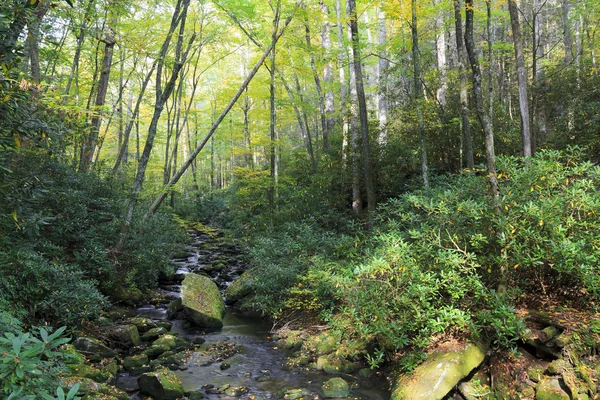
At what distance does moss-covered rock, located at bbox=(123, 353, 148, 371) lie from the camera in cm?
592

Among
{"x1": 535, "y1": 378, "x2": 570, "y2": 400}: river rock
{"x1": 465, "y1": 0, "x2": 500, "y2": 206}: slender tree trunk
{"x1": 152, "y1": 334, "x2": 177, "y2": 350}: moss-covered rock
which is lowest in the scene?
{"x1": 152, "y1": 334, "x2": 177, "y2": 350}: moss-covered rock

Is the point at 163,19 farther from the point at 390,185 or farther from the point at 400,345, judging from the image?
the point at 400,345

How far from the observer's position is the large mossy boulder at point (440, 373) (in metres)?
4.48

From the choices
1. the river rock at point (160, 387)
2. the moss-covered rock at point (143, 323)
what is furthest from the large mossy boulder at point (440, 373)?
the moss-covered rock at point (143, 323)

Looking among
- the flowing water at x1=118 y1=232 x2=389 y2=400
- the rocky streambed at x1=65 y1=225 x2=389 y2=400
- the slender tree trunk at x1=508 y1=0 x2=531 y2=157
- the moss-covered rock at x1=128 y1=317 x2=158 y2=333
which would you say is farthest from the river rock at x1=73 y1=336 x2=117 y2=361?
the slender tree trunk at x1=508 y1=0 x2=531 y2=157

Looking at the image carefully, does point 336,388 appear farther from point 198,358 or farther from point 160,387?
point 198,358

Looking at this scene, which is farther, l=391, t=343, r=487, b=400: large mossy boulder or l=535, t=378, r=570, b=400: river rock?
l=391, t=343, r=487, b=400: large mossy boulder

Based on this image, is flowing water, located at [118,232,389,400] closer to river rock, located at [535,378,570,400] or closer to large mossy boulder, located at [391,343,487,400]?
large mossy boulder, located at [391,343,487,400]

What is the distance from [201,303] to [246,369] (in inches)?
109

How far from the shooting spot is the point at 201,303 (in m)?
8.48

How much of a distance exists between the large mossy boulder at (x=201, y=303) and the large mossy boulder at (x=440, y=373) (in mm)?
4803

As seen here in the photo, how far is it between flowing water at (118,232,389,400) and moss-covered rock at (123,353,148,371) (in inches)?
8.8

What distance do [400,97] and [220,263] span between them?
907 cm

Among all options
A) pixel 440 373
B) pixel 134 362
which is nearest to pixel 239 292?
pixel 134 362
